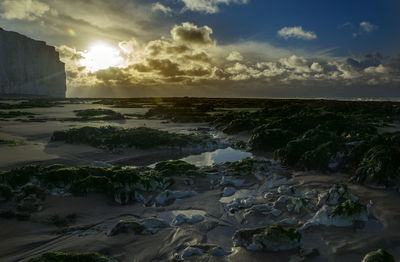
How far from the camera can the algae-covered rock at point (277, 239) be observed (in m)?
3.88

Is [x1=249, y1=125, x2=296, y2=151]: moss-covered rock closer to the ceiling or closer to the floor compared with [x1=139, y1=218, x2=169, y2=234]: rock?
closer to the ceiling

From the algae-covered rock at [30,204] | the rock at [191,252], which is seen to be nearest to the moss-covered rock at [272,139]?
the rock at [191,252]

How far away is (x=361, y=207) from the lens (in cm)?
472

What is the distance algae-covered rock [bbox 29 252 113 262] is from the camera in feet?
11.1

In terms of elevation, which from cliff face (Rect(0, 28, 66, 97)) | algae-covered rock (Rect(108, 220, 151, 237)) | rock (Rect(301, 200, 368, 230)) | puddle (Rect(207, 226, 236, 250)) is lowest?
puddle (Rect(207, 226, 236, 250))

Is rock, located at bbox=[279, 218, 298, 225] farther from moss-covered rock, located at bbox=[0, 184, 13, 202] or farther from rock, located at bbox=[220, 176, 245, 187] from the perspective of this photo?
moss-covered rock, located at bbox=[0, 184, 13, 202]

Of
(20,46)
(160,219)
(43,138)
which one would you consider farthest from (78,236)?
(20,46)

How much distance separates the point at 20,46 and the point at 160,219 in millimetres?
112460

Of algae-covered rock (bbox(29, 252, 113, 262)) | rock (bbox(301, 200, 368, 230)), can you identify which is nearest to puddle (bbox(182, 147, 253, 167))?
rock (bbox(301, 200, 368, 230))

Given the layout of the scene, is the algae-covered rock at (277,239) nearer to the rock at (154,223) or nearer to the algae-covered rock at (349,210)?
the algae-covered rock at (349,210)

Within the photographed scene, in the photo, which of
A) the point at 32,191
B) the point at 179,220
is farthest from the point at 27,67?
the point at 179,220

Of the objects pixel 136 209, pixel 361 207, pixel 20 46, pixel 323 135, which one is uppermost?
pixel 20 46

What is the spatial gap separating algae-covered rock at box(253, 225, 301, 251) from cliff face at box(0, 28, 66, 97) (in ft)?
355

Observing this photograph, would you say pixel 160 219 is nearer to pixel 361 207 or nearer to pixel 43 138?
pixel 361 207
